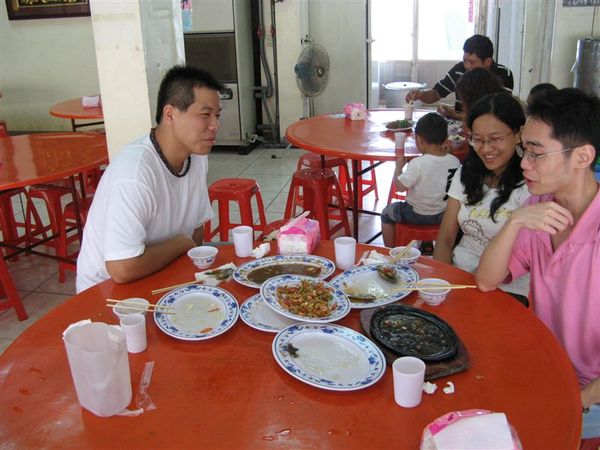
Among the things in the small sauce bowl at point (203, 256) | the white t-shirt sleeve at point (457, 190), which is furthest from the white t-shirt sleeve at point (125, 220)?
the white t-shirt sleeve at point (457, 190)

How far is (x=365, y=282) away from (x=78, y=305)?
878 mm

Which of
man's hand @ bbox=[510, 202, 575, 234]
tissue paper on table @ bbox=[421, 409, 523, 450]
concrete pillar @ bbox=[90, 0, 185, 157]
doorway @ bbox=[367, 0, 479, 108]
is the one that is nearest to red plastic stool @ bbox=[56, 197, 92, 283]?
concrete pillar @ bbox=[90, 0, 185, 157]

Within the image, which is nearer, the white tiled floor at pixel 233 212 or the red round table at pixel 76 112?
the white tiled floor at pixel 233 212

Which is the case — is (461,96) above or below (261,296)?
above

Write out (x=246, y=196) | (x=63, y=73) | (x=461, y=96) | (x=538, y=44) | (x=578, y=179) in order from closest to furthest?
(x=578, y=179) → (x=461, y=96) → (x=246, y=196) → (x=538, y=44) → (x=63, y=73)

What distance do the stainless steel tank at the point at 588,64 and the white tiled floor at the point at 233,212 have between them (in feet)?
6.64

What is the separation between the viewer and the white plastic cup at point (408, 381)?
1189 millimetres

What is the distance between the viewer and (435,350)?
140 centimetres

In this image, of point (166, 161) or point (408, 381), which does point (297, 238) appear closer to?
point (166, 161)

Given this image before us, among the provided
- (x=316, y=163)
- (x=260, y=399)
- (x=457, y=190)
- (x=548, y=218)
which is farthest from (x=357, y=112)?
(x=260, y=399)

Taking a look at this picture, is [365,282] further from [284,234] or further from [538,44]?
[538,44]

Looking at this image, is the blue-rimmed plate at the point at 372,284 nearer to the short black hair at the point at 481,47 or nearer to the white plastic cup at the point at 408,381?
the white plastic cup at the point at 408,381

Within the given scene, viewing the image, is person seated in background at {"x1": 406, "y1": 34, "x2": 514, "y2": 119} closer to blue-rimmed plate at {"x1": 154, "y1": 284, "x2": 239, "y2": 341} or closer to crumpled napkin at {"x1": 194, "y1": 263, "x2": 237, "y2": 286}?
crumpled napkin at {"x1": 194, "y1": 263, "x2": 237, "y2": 286}

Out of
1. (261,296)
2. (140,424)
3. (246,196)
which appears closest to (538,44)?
(246,196)
